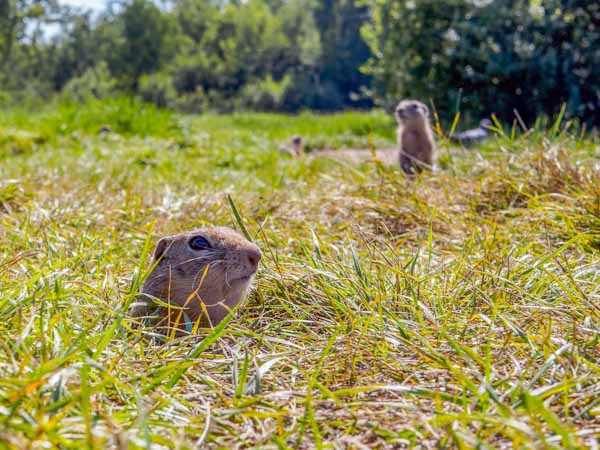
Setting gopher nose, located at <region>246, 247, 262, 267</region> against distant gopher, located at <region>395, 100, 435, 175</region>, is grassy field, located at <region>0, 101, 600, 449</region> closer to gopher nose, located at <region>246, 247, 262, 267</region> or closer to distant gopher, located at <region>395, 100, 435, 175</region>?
gopher nose, located at <region>246, 247, 262, 267</region>

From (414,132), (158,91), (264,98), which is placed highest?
(414,132)

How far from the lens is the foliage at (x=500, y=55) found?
11.3m

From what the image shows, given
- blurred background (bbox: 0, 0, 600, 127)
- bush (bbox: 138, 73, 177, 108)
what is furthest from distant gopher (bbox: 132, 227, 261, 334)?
bush (bbox: 138, 73, 177, 108)

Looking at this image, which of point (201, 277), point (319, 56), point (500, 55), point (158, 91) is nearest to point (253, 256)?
point (201, 277)

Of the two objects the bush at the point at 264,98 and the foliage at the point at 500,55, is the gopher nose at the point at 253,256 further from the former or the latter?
the bush at the point at 264,98

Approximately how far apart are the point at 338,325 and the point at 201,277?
698 millimetres

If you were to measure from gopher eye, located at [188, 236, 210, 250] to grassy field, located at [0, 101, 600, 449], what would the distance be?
203 millimetres

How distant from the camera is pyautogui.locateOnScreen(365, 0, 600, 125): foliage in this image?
445 inches

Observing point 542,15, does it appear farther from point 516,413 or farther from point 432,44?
point 516,413

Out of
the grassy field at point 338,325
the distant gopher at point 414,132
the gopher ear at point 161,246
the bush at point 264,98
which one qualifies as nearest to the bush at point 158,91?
the bush at point 264,98

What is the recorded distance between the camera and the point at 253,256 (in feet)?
7.59

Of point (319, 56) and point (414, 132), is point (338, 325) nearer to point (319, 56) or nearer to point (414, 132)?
point (414, 132)

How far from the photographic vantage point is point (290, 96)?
3203cm

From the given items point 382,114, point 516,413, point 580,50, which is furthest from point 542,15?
point 516,413
